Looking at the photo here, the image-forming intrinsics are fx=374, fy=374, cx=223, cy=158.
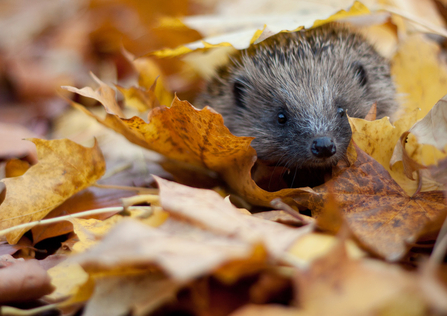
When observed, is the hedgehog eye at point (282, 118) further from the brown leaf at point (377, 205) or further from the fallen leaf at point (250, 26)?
the brown leaf at point (377, 205)

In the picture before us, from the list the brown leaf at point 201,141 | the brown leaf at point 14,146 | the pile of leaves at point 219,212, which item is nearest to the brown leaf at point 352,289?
the pile of leaves at point 219,212

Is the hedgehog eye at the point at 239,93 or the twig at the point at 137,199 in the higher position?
the hedgehog eye at the point at 239,93

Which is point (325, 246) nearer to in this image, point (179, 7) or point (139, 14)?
point (179, 7)

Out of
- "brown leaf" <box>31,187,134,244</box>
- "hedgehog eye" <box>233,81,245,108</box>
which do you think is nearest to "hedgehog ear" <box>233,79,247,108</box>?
"hedgehog eye" <box>233,81,245,108</box>

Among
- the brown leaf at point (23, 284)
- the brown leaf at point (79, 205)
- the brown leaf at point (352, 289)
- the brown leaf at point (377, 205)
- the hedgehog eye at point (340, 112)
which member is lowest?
the brown leaf at point (79, 205)

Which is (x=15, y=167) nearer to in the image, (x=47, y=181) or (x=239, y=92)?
(x=47, y=181)

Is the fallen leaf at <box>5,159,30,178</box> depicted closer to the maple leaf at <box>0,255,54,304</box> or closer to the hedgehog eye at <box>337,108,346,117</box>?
the maple leaf at <box>0,255,54,304</box>

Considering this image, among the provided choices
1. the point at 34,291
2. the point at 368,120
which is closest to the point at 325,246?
the point at 368,120
